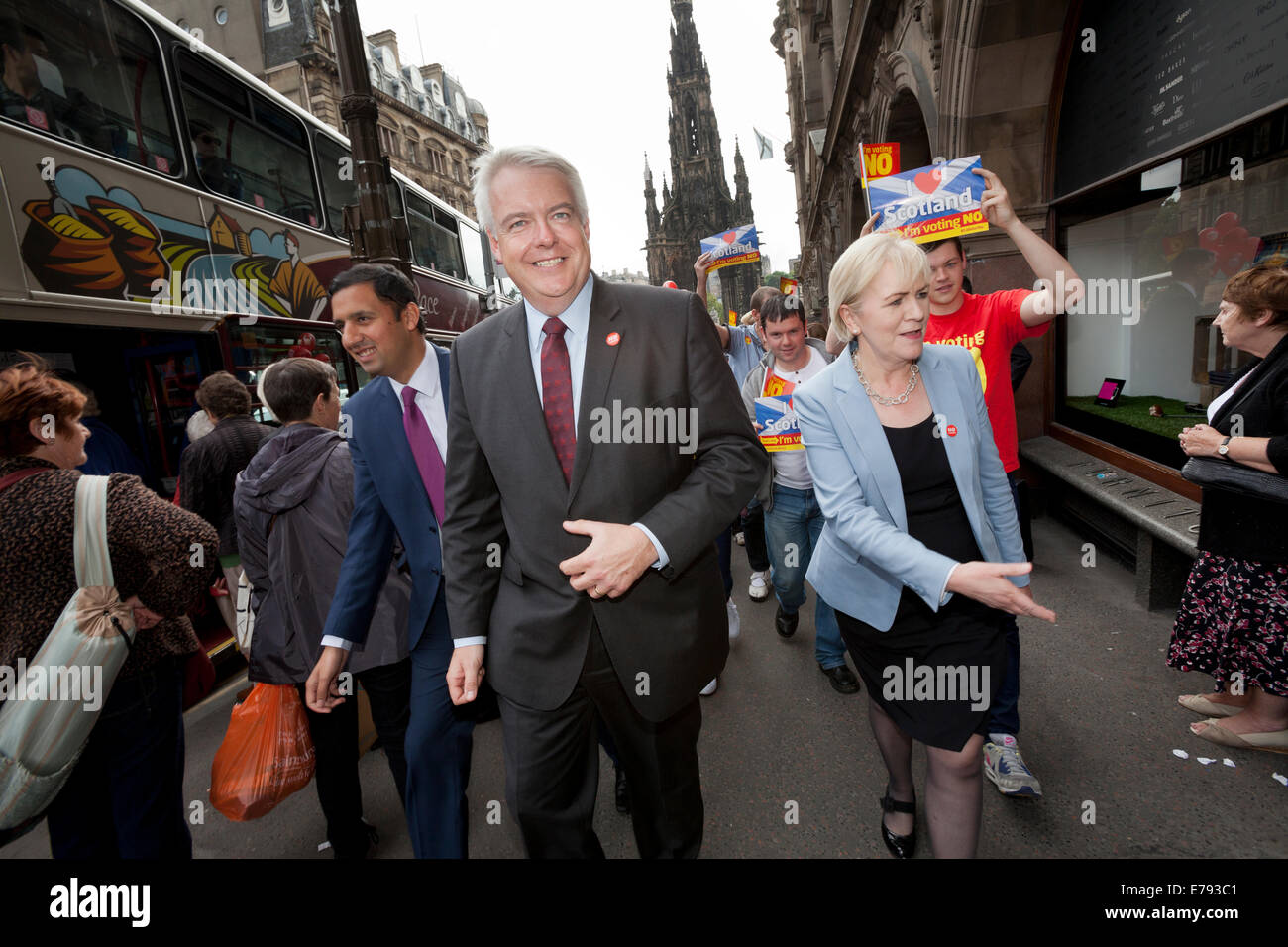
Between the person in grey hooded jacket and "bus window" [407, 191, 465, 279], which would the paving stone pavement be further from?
"bus window" [407, 191, 465, 279]

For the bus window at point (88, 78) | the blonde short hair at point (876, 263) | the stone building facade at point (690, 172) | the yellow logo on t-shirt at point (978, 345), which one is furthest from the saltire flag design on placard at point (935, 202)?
the stone building facade at point (690, 172)

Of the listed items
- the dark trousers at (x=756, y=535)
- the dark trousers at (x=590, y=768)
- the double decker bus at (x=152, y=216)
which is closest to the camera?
the dark trousers at (x=590, y=768)

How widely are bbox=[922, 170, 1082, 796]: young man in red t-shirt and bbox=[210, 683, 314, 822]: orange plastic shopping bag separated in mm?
2986

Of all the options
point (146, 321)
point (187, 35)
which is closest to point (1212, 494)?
point (146, 321)

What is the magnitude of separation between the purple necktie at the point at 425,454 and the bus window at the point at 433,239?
845 cm

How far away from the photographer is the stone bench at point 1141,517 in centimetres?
387

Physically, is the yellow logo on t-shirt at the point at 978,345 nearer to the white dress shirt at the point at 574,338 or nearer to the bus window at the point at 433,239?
the white dress shirt at the point at 574,338

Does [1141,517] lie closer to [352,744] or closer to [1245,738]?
[1245,738]

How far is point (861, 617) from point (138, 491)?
8.23ft

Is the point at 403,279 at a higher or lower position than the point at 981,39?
lower

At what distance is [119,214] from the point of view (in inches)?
181

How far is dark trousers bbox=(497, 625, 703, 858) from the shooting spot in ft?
5.74
